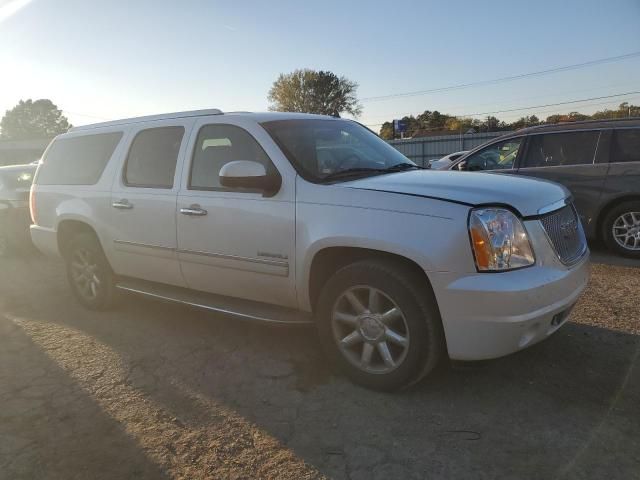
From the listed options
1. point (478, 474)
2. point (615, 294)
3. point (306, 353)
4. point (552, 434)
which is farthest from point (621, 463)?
point (615, 294)

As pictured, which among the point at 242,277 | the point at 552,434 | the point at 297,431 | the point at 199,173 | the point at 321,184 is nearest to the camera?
the point at 552,434

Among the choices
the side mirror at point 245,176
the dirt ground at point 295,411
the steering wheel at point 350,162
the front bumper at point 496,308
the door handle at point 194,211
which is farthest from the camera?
the door handle at point 194,211

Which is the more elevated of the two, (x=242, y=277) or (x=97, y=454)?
(x=242, y=277)

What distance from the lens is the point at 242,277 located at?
12.1 feet

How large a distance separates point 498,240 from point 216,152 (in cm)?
225

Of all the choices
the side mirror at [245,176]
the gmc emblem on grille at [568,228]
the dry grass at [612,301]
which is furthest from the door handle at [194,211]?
the dry grass at [612,301]

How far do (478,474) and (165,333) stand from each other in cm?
297

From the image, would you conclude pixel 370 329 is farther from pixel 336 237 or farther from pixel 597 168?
pixel 597 168

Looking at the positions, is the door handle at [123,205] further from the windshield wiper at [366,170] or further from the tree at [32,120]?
the tree at [32,120]

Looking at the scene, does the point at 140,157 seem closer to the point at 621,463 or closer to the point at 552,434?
the point at 552,434

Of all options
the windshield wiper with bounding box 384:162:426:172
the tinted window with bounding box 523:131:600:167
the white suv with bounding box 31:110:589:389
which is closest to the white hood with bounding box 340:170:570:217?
the white suv with bounding box 31:110:589:389

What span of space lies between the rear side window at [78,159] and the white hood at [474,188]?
278 cm

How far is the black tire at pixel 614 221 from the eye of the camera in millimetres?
6258

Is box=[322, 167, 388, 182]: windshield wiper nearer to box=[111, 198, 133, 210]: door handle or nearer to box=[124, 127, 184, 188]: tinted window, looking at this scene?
box=[124, 127, 184, 188]: tinted window
